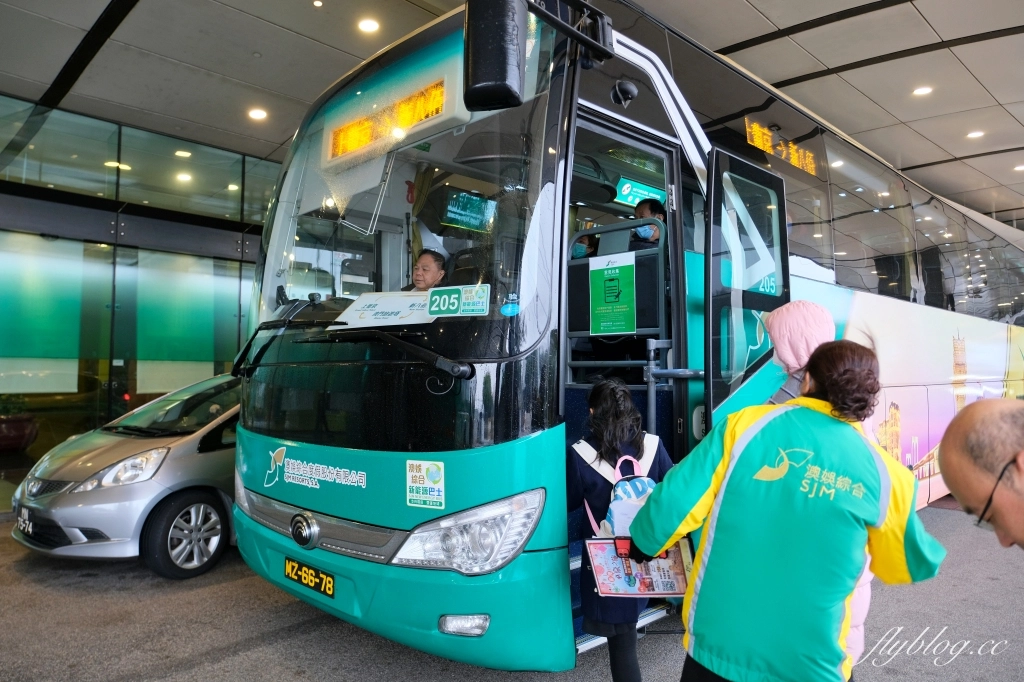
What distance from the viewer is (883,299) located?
5.72 metres

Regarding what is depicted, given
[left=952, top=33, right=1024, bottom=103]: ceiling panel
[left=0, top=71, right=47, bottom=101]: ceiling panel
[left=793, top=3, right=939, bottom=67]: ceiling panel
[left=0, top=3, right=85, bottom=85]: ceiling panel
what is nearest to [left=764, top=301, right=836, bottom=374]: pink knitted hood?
[left=793, top=3, right=939, bottom=67]: ceiling panel

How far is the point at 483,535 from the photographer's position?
275 cm

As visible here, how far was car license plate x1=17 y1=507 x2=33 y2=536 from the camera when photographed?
5.12 metres

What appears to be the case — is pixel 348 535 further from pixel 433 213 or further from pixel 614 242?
pixel 614 242

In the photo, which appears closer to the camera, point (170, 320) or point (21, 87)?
point (21, 87)

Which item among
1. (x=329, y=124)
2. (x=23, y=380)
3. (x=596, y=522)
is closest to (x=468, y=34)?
(x=329, y=124)

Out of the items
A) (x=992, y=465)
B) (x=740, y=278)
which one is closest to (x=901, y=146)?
(x=740, y=278)

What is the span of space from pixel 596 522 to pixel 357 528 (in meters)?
1.03

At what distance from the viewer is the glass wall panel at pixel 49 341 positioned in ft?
32.9

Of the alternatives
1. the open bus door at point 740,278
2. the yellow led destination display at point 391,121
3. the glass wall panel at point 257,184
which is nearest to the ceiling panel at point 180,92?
the glass wall panel at point 257,184

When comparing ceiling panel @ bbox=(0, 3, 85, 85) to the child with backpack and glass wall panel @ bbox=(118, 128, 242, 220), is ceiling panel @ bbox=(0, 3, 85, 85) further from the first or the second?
the child with backpack

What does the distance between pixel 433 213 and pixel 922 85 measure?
7.93m

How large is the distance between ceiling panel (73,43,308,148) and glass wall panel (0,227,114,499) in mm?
2875

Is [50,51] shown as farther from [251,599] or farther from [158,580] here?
[251,599]
